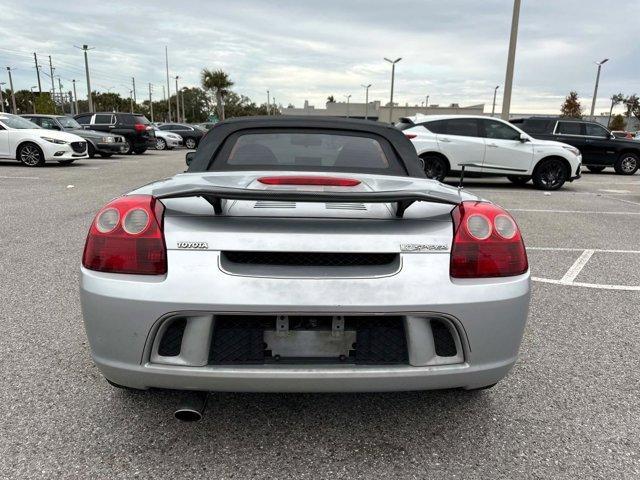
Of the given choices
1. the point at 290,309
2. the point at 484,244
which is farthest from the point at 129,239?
the point at 484,244

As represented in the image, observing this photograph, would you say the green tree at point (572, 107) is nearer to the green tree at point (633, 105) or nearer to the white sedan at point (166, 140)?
the green tree at point (633, 105)

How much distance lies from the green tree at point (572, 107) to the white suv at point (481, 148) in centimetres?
7621

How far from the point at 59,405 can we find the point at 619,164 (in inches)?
738

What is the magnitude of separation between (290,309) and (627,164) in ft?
61.5

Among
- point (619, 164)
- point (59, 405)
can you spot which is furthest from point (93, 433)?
point (619, 164)

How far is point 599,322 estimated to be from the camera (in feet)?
11.6

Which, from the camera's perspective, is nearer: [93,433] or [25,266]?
[93,433]

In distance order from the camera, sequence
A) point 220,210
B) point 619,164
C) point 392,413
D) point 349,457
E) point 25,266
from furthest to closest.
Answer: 1. point 619,164
2. point 25,266
3. point 392,413
4. point 349,457
5. point 220,210

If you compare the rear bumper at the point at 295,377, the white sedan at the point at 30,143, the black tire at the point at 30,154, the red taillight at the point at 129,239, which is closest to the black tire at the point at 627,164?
the white sedan at the point at 30,143

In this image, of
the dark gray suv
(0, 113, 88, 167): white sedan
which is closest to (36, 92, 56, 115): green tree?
the dark gray suv

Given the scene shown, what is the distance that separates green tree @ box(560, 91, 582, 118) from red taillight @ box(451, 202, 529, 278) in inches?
3410

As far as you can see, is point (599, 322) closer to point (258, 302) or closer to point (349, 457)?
point (349, 457)

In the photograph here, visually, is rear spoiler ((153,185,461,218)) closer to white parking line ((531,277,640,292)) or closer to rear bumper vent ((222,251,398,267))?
rear bumper vent ((222,251,398,267))

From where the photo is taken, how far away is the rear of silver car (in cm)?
178
